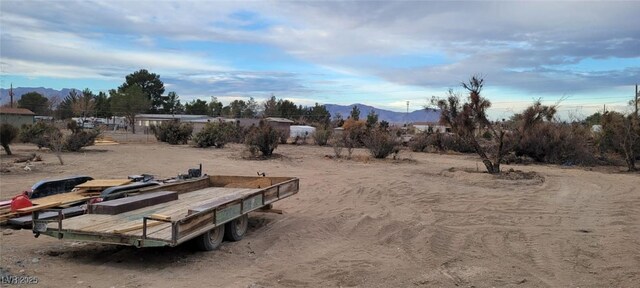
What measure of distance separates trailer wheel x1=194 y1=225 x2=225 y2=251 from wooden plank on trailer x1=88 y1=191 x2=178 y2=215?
118 centimetres

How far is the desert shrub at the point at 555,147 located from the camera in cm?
2609

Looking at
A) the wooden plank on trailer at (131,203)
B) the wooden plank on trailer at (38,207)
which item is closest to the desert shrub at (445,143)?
the wooden plank on trailer at (131,203)

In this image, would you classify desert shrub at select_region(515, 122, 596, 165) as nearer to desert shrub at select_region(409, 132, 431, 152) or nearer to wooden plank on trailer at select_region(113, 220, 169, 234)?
desert shrub at select_region(409, 132, 431, 152)

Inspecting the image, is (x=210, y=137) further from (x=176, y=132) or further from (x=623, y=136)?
(x=623, y=136)

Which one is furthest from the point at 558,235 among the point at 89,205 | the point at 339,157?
the point at 339,157

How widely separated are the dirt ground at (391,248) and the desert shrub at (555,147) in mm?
13716

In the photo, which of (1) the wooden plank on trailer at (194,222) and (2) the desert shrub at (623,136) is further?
(2) the desert shrub at (623,136)

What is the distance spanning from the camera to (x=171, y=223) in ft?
18.7

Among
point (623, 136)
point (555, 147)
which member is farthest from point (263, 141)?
point (623, 136)

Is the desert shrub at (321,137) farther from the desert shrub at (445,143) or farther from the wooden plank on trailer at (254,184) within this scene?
the wooden plank on trailer at (254,184)

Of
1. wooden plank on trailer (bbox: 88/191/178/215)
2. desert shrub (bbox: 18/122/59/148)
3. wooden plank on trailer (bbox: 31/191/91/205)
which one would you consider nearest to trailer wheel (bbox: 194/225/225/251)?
wooden plank on trailer (bbox: 88/191/178/215)

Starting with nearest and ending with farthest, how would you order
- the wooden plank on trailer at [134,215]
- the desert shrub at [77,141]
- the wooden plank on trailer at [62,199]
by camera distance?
1. the wooden plank on trailer at [134,215]
2. the wooden plank on trailer at [62,199]
3. the desert shrub at [77,141]

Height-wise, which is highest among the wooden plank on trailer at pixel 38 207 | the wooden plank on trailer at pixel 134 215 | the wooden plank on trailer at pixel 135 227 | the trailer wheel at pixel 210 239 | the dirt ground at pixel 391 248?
the wooden plank on trailer at pixel 135 227

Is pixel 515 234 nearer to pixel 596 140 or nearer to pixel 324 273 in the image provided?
pixel 324 273
